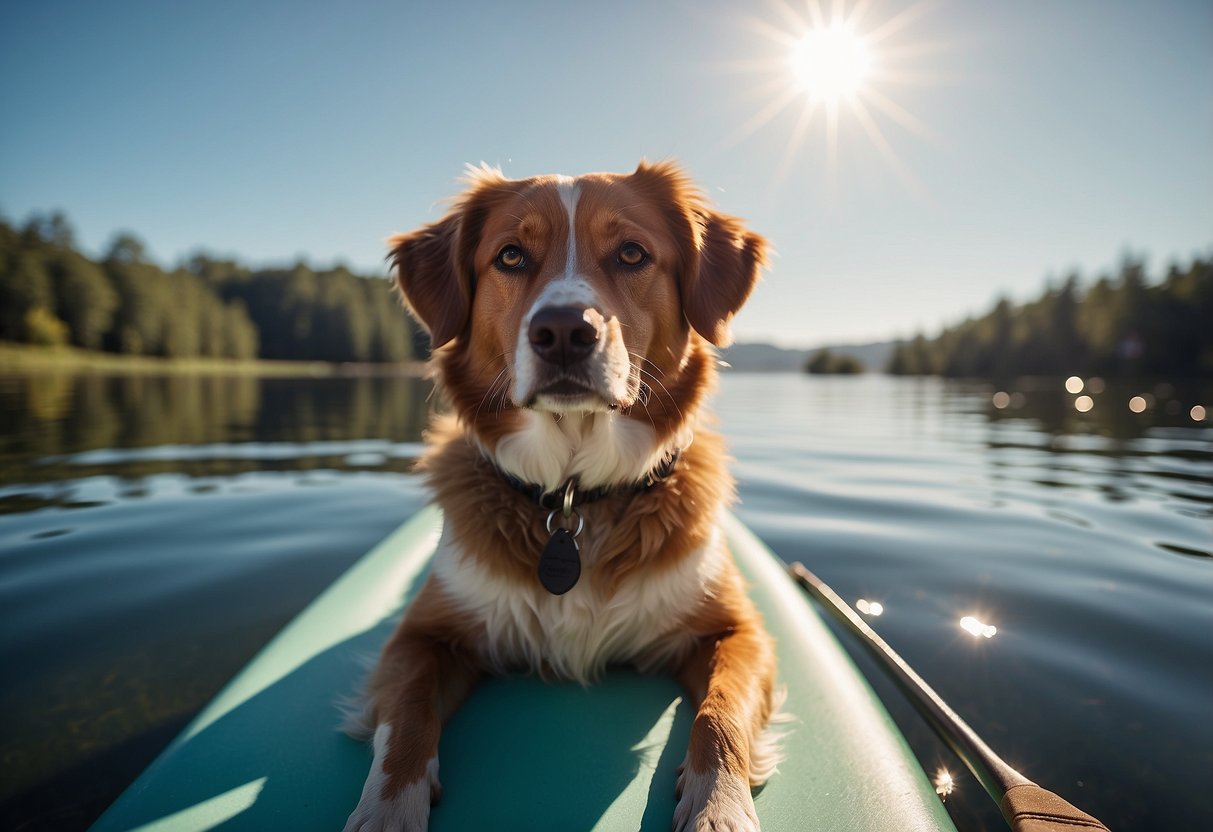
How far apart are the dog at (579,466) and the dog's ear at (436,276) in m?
0.01

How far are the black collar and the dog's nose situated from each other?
2.06 feet

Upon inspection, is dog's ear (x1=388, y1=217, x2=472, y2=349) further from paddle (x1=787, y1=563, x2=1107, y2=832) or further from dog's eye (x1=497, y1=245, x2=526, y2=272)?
paddle (x1=787, y1=563, x2=1107, y2=832)

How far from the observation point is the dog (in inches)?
86.7

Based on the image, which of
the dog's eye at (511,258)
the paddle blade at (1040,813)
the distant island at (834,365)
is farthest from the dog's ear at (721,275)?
the distant island at (834,365)

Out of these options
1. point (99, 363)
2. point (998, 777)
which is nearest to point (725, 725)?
point (998, 777)

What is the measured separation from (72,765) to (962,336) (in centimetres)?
9438

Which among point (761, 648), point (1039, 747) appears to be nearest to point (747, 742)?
point (761, 648)

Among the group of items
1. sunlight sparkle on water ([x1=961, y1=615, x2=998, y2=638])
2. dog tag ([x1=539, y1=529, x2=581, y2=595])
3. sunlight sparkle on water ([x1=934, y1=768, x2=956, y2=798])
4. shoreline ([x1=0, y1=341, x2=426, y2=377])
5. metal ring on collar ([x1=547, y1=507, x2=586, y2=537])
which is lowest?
sunlight sparkle on water ([x1=934, y1=768, x2=956, y2=798])

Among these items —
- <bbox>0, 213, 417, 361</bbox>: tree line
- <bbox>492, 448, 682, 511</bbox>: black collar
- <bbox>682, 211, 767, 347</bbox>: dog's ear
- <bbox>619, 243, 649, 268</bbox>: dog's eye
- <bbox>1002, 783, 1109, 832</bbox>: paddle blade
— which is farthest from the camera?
<bbox>0, 213, 417, 361</bbox>: tree line

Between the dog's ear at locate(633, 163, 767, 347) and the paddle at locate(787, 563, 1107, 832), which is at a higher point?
the dog's ear at locate(633, 163, 767, 347)

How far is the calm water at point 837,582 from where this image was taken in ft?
8.64

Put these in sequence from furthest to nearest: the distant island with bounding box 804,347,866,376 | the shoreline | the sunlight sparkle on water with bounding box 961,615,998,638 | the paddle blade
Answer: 1. the distant island with bounding box 804,347,866,376
2. the shoreline
3. the sunlight sparkle on water with bounding box 961,615,998,638
4. the paddle blade

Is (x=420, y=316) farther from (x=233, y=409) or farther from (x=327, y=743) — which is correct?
(x=233, y=409)

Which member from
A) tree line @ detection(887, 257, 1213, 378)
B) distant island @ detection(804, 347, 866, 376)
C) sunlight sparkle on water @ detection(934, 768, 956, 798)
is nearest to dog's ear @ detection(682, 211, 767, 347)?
sunlight sparkle on water @ detection(934, 768, 956, 798)
